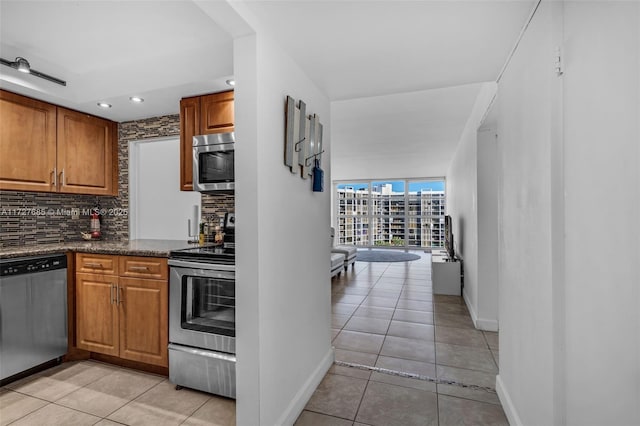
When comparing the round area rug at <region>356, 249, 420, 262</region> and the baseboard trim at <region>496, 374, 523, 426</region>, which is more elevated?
the baseboard trim at <region>496, 374, 523, 426</region>

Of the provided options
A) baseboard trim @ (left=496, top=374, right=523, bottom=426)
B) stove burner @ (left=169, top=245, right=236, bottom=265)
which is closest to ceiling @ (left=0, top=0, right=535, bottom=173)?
stove burner @ (left=169, top=245, right=236, bottom=265)

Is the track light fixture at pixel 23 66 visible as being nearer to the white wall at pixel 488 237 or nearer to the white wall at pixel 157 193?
the white wall at pixel 157 193

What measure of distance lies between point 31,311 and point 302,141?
2382mm

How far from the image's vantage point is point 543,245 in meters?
1.36

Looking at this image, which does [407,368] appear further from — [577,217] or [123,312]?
→ [123,312]

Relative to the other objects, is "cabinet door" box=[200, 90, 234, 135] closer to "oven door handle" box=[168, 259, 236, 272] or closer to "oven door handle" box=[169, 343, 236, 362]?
"oven door handle" box=[168, 259, 236, 272]

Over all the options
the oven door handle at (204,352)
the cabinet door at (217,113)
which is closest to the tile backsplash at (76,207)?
the cabinet door at (217,113)

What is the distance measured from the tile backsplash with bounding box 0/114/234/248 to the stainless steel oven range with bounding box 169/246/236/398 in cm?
87

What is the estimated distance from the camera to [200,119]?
2.64 meters

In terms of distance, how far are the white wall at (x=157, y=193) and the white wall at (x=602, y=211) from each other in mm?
2928

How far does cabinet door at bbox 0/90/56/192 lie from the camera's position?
255cm

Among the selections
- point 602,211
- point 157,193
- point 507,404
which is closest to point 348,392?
point 507,404

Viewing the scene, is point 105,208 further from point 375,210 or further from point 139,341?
point 375,210

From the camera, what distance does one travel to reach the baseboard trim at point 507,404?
176 cm
